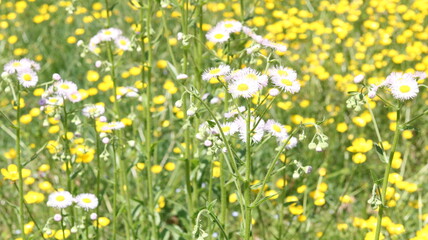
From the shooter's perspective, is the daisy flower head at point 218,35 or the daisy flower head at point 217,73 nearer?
the daisy flower head at point 217,73

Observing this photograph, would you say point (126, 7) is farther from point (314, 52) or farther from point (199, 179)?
point (199, 179)

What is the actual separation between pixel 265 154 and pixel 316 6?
2389 mm

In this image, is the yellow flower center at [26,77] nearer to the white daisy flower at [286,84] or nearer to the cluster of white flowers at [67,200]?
the cluster of white flowers at [67,200]

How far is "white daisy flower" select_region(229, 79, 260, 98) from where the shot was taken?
5.82ft

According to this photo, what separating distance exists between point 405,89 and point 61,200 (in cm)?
139

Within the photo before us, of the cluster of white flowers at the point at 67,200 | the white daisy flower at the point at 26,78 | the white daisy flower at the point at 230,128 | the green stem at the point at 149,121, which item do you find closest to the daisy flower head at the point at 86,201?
the cluster of white flowers at the point at 67,200

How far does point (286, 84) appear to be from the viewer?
1905 millimetres

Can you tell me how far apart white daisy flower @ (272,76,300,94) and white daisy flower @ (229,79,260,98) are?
118 mm

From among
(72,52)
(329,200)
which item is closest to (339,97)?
(329,200)

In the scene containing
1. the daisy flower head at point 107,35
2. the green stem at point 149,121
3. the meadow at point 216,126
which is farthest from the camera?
the daisy flower head at point 107,35

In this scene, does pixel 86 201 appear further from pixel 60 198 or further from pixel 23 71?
pixel 23 71

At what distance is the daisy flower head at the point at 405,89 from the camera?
1.87m

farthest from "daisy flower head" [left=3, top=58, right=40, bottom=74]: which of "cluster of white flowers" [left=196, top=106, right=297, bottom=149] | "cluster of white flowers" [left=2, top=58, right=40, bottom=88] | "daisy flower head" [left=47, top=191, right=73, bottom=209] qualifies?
"cluster of white flowers" [left=196, top=106, right=297, bottom=149]

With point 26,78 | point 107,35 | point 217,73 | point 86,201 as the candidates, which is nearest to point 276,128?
point 217,73
